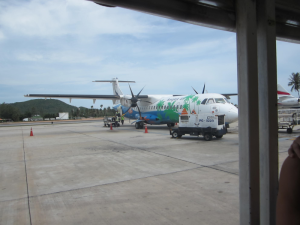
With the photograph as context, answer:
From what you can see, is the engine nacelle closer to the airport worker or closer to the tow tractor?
the tow tractor

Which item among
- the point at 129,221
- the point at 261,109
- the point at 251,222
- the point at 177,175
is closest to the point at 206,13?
the point at 261,109

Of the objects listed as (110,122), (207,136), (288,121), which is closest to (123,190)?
(207,136)

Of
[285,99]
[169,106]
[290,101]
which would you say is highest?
[285,99]

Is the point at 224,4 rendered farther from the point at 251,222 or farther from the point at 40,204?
the point at 40,204

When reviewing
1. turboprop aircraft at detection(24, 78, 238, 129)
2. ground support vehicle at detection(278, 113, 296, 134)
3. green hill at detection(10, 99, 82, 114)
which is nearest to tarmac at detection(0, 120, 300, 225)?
turboprop aircraft at detection(24, 78, 238, 129)

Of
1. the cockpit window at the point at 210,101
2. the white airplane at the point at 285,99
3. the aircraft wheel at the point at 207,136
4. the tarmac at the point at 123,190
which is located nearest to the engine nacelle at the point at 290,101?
the white airplane at the point at 285,99

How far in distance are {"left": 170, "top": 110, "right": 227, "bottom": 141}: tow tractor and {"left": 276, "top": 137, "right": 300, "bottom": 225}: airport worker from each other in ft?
34.6

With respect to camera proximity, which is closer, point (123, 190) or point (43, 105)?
point (123, 190)

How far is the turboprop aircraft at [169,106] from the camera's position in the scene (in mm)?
13445

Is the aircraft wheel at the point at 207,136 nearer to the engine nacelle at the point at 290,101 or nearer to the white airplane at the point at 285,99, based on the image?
the white airplane at the point at 285,99

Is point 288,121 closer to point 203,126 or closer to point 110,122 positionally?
point 203,126

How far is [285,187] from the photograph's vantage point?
3.75 feet

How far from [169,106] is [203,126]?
20.2ft

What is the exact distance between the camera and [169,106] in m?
18.0
